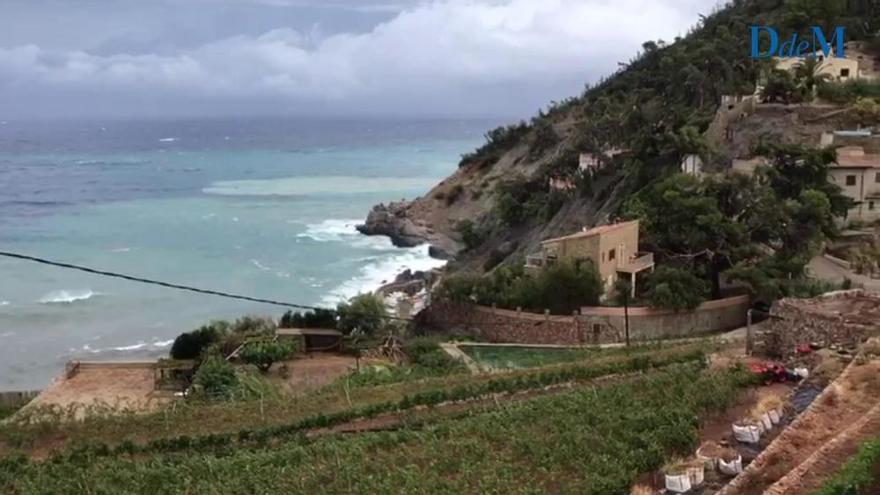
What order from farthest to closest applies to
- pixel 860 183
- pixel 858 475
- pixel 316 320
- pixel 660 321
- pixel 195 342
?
pixel 860 183
pixel 316 320
pixel 195 342
pixel 660 321
pixel 858 475

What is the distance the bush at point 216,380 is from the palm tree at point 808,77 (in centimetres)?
2757

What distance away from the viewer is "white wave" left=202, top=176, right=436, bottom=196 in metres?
82.2

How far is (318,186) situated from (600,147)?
50.4 metres

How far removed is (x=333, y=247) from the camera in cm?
5169

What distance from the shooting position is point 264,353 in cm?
2131

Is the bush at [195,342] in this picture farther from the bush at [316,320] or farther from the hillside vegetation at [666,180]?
the hillside vegetation at [666,180]

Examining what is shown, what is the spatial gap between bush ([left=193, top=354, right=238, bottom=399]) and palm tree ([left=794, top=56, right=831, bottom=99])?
27.6m

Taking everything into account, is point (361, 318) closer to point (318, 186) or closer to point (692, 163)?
point (692, 163)

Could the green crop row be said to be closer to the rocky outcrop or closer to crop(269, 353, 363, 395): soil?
crop(269, 353, 363, 395): soil

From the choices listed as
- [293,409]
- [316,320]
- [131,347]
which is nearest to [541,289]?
[316,320]

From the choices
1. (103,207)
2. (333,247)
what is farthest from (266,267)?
(103,207)

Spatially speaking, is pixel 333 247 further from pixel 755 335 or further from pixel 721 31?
pixel 755 335

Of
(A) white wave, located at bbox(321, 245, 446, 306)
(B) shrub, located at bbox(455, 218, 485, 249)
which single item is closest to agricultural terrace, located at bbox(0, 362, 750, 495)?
(A) white wave, located at bbox(321, 245, 446, 306)

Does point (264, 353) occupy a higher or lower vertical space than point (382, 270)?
lower
